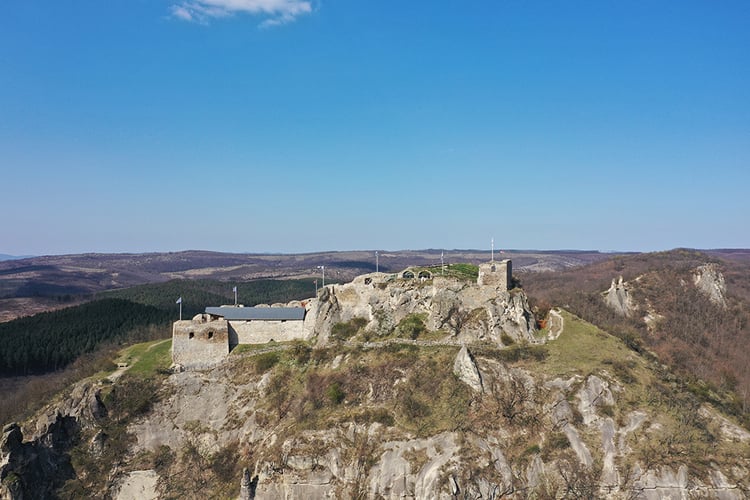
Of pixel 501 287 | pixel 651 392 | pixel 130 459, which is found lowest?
pixel 130 459

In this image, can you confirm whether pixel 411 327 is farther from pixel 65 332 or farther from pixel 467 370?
pixel 65 332

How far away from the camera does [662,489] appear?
42469 millimetres

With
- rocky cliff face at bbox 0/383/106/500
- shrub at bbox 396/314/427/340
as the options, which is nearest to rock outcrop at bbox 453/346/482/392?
shrub at bbox 396/314/427/340

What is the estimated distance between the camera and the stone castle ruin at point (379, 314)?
58.9 metres

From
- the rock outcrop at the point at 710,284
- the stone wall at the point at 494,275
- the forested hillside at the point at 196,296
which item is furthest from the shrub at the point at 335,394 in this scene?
the forested hillside at the point at 196,296

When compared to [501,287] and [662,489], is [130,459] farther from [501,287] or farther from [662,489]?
[662,489]

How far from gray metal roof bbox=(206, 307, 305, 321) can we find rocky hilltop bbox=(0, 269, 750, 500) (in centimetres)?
316

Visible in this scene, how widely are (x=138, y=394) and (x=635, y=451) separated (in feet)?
161

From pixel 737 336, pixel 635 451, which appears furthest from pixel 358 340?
pixel 737 336

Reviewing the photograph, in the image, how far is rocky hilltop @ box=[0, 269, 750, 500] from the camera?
4484 centimetres

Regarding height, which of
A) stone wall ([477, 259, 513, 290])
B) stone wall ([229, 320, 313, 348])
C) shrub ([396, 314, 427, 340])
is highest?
stone wall ([477, 259, 513, 290])

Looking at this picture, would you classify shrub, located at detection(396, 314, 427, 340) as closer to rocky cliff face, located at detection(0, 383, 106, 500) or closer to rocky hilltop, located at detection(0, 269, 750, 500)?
rocky hilltop, located at detection(0, 269, 750, 500)

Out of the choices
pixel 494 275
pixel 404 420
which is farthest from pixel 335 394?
pixel 494 275

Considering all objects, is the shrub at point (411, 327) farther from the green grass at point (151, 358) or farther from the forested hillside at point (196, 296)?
the forested hillside at point (196, 296)
